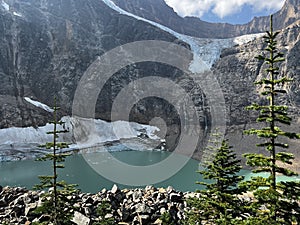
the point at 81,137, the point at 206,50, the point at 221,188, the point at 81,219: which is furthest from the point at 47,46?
the point at 221,188


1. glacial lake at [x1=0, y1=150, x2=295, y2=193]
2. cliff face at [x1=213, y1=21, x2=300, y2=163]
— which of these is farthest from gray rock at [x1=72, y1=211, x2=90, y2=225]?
cliff face at [x1=213, y1=21, x2=300, y2=163]

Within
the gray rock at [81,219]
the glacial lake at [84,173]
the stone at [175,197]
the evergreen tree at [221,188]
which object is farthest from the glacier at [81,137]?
the evergreen tree at [221,188]

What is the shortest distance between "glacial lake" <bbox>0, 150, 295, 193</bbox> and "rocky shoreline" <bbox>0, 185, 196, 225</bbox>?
36.2 feet

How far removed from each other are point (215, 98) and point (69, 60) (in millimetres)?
45585

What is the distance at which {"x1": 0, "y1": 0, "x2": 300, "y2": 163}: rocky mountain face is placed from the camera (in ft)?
203

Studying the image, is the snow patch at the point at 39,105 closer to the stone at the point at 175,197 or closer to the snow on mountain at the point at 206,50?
the snow on mountain at the point at 206,50

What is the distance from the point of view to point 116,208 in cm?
1538

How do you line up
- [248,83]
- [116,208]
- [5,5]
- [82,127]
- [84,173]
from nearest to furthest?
1. [116,208]
2. [84,173]
3. [82,127]
4. [248,83]
5. [5,5]

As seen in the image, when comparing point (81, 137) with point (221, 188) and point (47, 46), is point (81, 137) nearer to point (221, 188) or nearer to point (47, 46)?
point (47, 46)

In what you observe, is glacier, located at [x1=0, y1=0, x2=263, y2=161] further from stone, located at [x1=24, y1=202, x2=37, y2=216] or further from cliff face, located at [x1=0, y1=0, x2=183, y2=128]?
stone, located at [x1=24, y1=202, x2=37, y2=216]

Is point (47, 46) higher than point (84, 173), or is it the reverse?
point (47, 46)

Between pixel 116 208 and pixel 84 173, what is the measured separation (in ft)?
73.0

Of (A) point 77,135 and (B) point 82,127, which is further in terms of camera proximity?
(B) point 82,127

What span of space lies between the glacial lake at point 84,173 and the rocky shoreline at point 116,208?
11.0 meters
